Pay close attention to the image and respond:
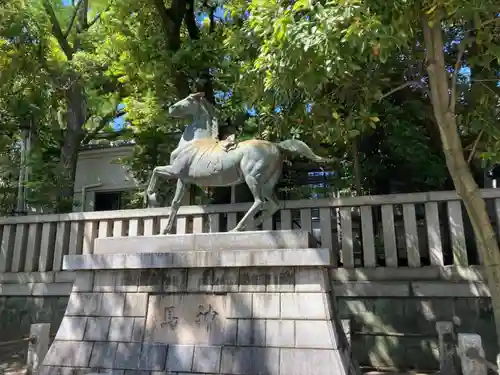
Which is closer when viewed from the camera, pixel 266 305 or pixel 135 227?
pixel 266 305

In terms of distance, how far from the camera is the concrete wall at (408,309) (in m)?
6.53

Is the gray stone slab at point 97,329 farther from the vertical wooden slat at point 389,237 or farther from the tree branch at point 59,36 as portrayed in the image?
the tree branch at point 59,36

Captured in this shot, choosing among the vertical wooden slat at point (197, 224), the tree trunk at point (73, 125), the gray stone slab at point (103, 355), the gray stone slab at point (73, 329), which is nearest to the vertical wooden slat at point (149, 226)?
the vertical wooden slat at point (197, 224)

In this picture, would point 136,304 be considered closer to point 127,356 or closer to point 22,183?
point 127,356

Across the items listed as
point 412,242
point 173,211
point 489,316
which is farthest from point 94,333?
point 489,316

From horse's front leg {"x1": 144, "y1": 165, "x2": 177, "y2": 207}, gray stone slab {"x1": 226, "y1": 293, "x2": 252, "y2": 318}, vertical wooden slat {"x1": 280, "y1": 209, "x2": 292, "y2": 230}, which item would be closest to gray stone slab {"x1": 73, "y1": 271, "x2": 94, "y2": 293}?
horse's front leg {"x1": 144, "y1": 165, "x2": 177, "y2": 207}

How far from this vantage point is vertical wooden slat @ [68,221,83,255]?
8.76 m

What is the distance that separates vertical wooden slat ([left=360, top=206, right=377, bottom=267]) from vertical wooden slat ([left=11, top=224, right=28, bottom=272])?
6968 mm

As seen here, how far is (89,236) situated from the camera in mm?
8742

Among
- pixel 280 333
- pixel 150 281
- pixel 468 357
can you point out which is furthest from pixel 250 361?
pixel 468 357

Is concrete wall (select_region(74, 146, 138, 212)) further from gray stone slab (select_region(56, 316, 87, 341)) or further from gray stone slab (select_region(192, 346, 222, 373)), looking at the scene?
gray stone slab (select_region(192, 346, 222, 373))

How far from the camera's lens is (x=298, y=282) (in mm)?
5254

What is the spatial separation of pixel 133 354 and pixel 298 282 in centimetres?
224

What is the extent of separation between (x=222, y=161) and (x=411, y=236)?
10.9 ft
